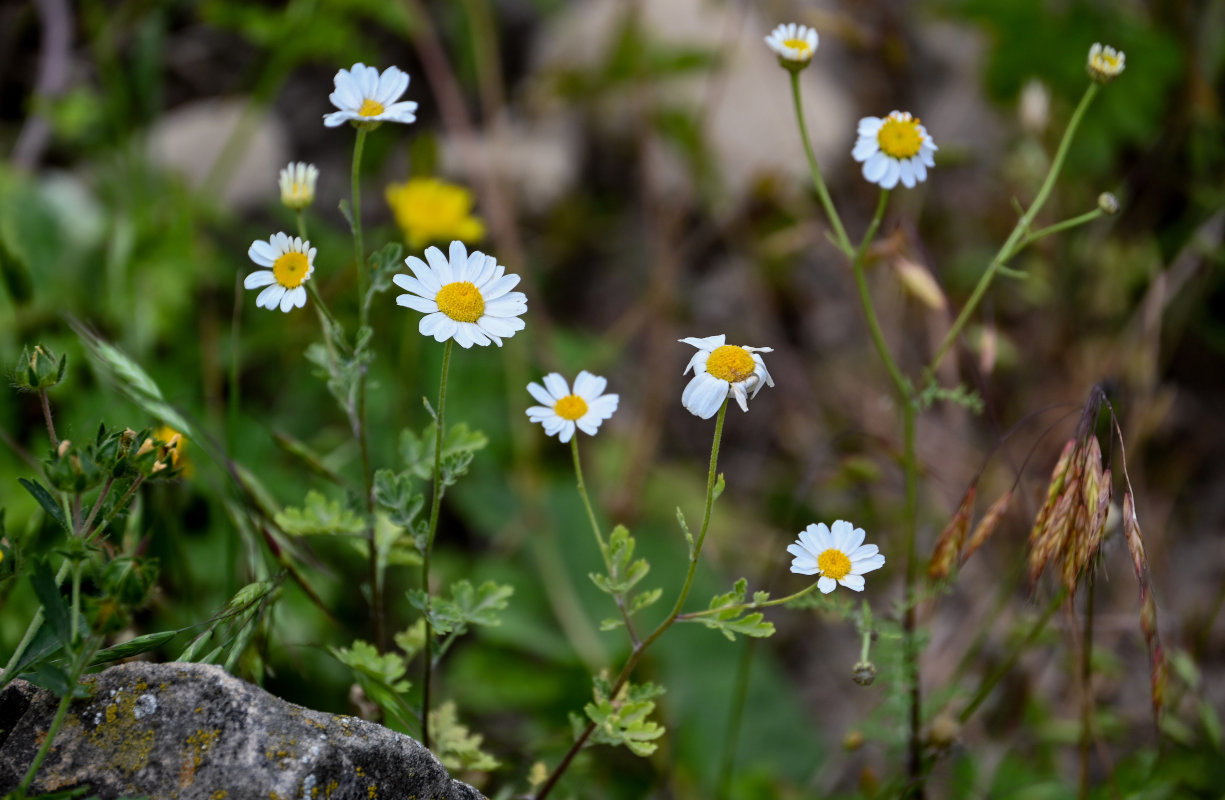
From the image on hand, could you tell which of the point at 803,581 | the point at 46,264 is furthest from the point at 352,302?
the point at 803,581

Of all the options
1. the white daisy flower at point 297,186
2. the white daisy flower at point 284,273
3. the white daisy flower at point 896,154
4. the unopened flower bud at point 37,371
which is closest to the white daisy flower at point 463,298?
the white daisy flower at point 284,273

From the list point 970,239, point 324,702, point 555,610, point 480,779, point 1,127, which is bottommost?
point 555,610

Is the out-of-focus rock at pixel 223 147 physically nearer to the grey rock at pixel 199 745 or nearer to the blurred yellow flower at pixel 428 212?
the blurred yellow flower at pixel 428 212

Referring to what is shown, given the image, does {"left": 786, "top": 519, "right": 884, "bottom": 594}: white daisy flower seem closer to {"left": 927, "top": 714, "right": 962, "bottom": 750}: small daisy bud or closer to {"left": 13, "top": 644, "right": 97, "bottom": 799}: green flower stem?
{"left": 927, "top": 714, "right": 962, "bottom": 750}: small daisy bud

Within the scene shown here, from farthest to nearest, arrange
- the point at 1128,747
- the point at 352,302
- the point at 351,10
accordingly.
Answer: the point at 351,10
the point at 352,302
the point at 1128,747

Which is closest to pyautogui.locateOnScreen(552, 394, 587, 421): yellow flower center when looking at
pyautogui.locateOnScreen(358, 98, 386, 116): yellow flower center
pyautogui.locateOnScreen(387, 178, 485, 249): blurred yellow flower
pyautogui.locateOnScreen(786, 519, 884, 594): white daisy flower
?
pyautogui.locateOnScreen(786, 519, 884, 594): white daisy flower

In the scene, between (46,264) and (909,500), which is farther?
(46,264)

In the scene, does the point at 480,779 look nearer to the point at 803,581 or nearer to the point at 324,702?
the point at 324,702
